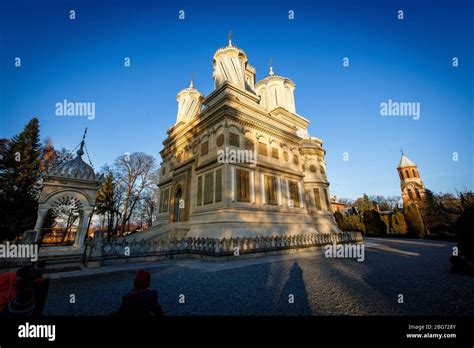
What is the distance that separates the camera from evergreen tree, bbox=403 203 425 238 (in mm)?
28453

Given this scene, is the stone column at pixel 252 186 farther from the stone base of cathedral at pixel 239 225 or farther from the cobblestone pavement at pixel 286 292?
the cobblestone pavement at pixel 286 292

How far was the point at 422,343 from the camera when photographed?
8.23ft

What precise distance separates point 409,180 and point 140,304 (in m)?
76.4

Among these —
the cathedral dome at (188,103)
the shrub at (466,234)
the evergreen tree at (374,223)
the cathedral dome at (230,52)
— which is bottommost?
the evergreen tree at (374,223)

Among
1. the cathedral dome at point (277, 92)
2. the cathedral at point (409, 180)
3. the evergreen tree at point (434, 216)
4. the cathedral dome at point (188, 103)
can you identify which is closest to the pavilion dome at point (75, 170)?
the cathedral dome at point (188, 103)

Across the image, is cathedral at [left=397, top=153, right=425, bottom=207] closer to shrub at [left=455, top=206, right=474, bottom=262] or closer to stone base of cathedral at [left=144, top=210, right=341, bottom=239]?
stone base of cathedral at [left=144, top=210, right=341, bottom=239]

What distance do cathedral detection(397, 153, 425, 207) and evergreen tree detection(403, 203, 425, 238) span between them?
102 ft

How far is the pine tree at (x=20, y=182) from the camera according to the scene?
17.8 m

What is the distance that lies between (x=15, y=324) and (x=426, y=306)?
6870 mm

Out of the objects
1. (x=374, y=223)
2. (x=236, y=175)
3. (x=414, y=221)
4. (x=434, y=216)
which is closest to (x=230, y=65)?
(x=236, y=175)

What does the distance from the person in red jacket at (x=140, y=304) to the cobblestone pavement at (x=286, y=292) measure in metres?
1.86

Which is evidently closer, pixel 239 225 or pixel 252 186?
pixel 239 225

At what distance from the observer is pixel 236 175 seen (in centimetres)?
1544

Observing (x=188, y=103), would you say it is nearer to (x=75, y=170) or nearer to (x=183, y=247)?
(x=75, y=170)
